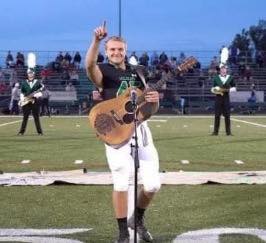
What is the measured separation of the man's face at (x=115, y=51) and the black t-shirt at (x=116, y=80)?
0.27 ft

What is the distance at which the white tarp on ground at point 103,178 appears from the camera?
35.6 feet

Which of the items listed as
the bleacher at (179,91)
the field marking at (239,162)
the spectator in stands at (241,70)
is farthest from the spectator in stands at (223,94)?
the spectator in stands at (241,70)

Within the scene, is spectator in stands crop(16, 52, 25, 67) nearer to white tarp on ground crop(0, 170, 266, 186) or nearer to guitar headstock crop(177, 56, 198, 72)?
white tarp on ground crop(0, 170, 266, 186)

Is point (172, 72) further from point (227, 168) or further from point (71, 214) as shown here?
point (227, 168)

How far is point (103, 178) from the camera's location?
11.3m

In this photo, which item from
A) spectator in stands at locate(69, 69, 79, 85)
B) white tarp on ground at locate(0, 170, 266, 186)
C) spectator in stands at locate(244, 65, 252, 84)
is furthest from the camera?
spectator in stands at locate(244, 65, 252, 84)

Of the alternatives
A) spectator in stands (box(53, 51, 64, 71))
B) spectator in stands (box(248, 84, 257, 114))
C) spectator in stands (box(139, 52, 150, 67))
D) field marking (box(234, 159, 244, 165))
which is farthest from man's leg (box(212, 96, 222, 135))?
spectator in stands (box(53, 51, 64, 71))

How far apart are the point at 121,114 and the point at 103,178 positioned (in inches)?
188

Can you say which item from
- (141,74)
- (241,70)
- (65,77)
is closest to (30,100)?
(141,74)

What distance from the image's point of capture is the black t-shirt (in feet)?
22.2

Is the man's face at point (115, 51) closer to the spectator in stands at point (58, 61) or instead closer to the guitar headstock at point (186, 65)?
the guitar headstock at point (186, 65)

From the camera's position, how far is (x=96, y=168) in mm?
13055

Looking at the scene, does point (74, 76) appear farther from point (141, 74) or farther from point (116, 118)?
point (116, 118)

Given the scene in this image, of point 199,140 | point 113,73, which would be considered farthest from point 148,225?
point 199,140
